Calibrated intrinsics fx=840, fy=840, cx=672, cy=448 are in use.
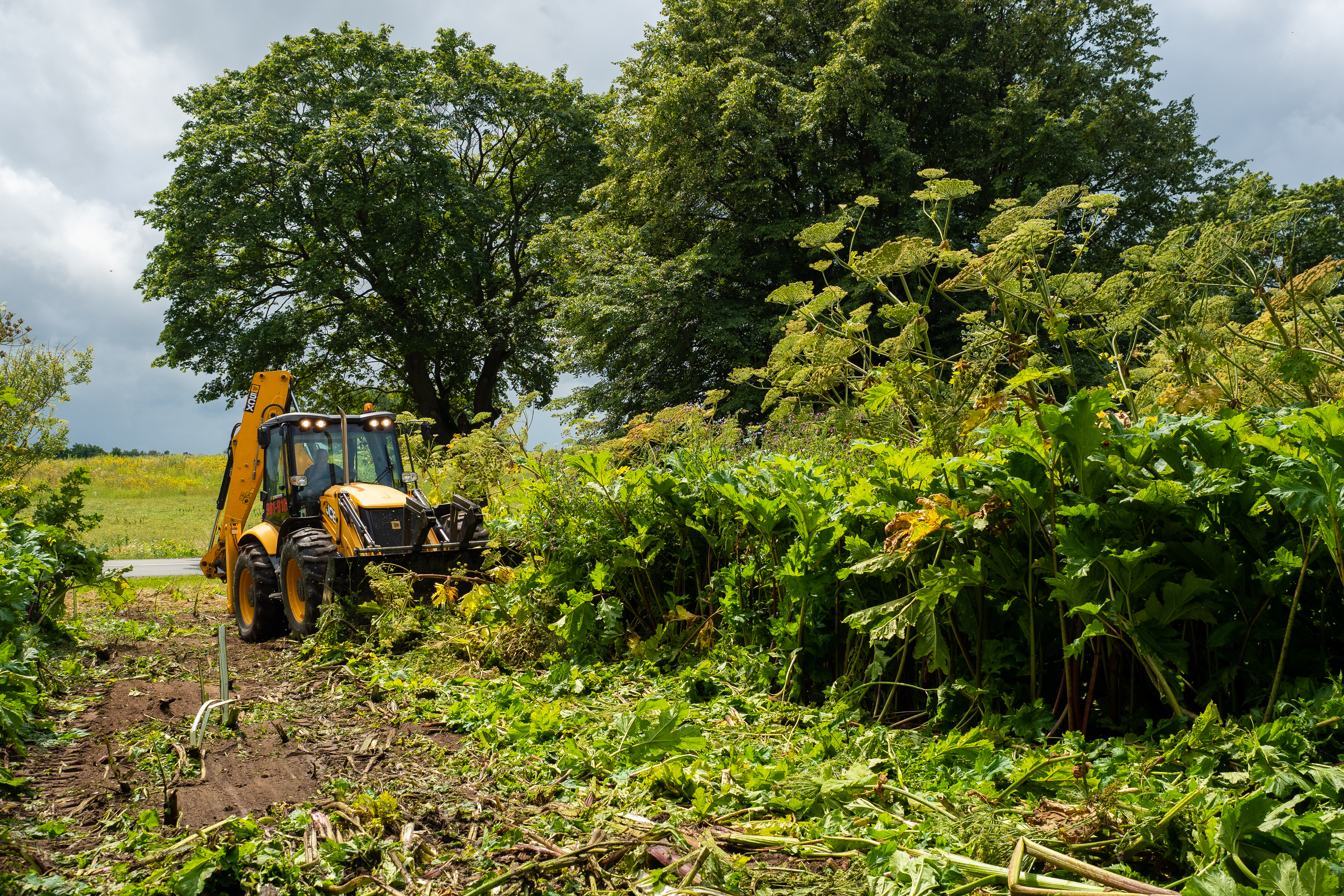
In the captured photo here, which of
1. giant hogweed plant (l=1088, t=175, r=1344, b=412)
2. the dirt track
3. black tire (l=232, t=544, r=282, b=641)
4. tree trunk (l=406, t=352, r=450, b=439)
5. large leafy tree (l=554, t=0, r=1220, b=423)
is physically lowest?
the dirt track

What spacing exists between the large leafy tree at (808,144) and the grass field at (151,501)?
10131mm

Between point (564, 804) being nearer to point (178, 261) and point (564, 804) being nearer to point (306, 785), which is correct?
point (306, 785)

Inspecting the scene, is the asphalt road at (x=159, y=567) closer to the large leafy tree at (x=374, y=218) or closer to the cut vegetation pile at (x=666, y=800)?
the large leafy tree at (x=374, y=218)

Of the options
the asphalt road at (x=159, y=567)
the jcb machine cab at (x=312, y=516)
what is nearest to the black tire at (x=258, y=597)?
the jcb machine cab at (x=312, y=516)

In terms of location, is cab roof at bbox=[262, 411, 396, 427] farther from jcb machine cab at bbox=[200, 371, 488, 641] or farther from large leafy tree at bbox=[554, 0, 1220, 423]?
large leafy tree at bbox=[554, 0, 1220, 423]

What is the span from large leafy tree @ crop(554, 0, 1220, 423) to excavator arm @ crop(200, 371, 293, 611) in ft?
33.4

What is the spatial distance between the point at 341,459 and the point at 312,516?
70 cm

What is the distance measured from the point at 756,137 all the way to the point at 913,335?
54.7ft

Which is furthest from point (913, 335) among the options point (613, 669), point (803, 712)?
point (613, 669)

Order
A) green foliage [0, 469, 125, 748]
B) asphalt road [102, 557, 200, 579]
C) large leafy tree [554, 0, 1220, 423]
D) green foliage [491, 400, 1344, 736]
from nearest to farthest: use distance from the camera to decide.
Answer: green foliage [491, 400, 1344, 736]
green foliage [0, 469, 125, 748]
asphalt road [102, 557, 200, 579]
large leafy tree [554, 0, 1220, 423]

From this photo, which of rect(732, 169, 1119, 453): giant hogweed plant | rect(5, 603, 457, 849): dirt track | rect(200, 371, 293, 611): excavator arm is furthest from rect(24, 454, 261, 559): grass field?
rect(732, 169, 1119, 453): giant hogweed plant

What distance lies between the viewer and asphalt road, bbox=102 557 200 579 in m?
16.1

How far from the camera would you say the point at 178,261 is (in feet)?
82.2

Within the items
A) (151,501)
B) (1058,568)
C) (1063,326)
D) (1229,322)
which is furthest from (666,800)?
(151,501)
